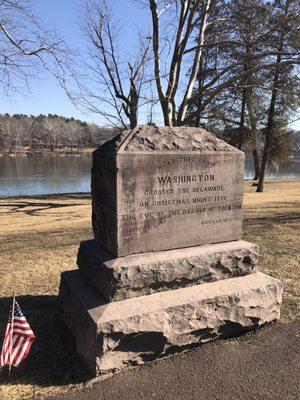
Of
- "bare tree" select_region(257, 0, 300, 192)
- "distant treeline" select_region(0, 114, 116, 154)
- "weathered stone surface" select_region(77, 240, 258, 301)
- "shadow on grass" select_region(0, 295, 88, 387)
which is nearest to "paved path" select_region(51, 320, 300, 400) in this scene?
"shadow on grass" select_region(0, 295, 88, 387)

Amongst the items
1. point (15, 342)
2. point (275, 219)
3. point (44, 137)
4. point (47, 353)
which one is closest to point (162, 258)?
point (47, 353)

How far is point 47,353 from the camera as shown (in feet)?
11.8

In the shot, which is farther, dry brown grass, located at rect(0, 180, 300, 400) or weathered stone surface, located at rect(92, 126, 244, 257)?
weathered stone surface, located at rect(92, 126, 244, 257)

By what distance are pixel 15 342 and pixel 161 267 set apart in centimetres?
142

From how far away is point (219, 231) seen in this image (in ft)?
14.0

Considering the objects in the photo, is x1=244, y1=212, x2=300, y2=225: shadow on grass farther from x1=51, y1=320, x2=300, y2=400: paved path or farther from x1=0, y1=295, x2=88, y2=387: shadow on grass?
x1=0, y1=295, x2=88, y2=387: shadow on grass

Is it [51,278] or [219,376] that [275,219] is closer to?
[51,278]

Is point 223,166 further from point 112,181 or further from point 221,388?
point 221,388

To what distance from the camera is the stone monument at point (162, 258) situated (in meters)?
3.44

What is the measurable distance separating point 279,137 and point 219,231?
1075 inches

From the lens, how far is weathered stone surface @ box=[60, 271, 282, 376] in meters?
3.29

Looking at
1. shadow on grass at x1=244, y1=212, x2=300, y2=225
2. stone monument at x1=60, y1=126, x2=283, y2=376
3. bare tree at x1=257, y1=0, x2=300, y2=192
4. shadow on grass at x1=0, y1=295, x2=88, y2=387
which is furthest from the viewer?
bare tree at x1=257, y1=0, x2=300, y2=192

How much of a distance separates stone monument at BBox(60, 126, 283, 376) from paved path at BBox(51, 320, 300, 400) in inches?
5.5

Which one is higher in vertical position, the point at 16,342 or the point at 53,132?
the point at 53,132
